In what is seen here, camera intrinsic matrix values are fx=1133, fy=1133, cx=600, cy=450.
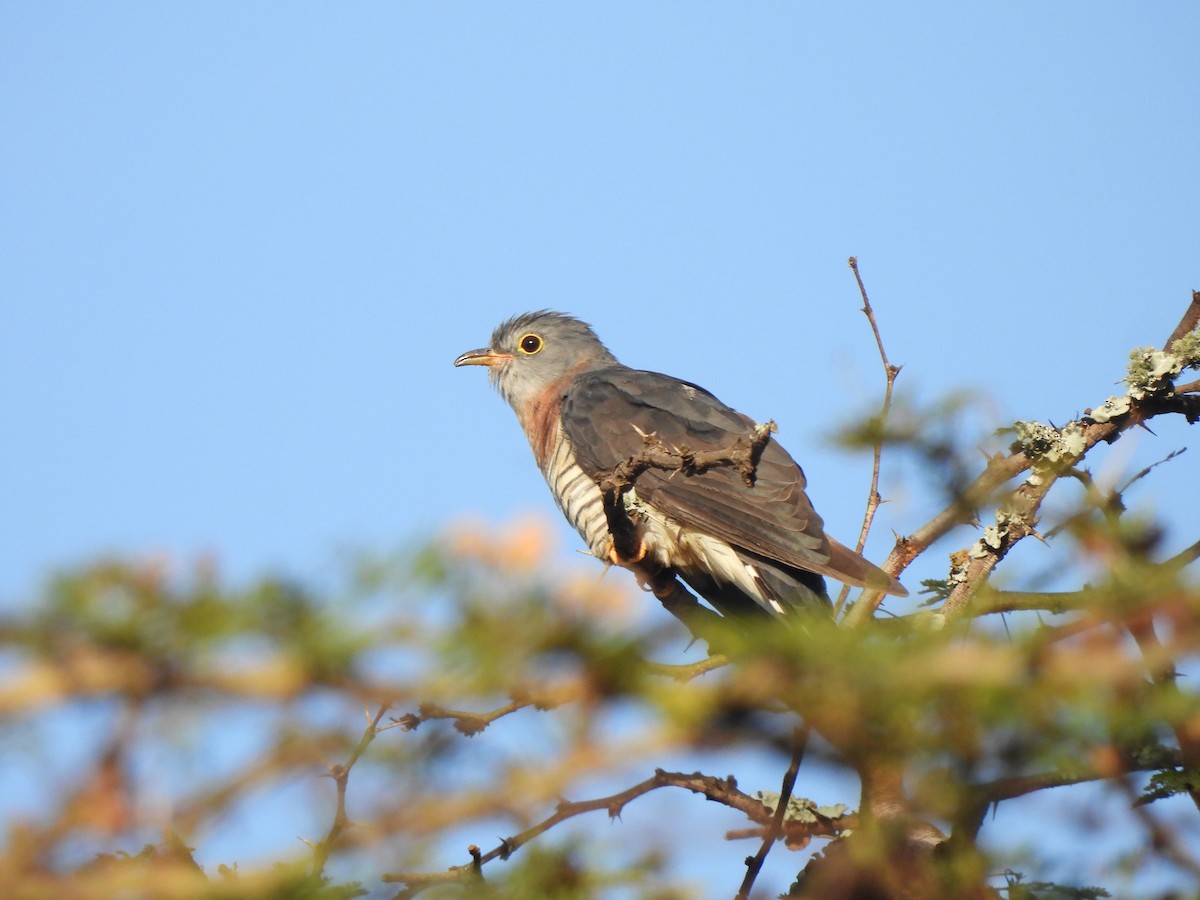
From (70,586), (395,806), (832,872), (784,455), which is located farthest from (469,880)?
(784,455)

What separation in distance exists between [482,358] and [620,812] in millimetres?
4556

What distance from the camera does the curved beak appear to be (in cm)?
671

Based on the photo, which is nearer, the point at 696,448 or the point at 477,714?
the point at 477,714

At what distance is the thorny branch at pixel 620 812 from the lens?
196cm

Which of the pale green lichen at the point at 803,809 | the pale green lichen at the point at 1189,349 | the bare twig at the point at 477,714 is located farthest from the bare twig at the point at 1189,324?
the bare twig at the point at 477,714

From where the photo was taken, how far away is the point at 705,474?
4.50 m

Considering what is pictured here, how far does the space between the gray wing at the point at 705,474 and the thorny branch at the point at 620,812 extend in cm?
71

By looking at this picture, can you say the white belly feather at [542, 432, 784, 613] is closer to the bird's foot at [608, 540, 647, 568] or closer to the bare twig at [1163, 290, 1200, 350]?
the bird's foot at [608, 540, 647, 568]

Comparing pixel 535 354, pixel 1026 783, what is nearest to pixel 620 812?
pixel 1026 783

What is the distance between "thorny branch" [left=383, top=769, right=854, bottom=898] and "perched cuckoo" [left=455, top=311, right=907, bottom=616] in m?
0.70

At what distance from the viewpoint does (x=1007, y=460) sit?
321 centimetres

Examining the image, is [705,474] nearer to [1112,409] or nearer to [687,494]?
[687,494]

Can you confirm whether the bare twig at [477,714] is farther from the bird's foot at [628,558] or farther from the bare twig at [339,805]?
the bird's foot at [628,558]

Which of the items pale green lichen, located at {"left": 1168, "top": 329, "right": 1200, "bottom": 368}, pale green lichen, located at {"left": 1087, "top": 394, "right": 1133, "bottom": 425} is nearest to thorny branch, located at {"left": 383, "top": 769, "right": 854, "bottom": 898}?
pale green lichen, located at {"left": 1087, "top": 394, "right": 1133, "bottom": 425}
